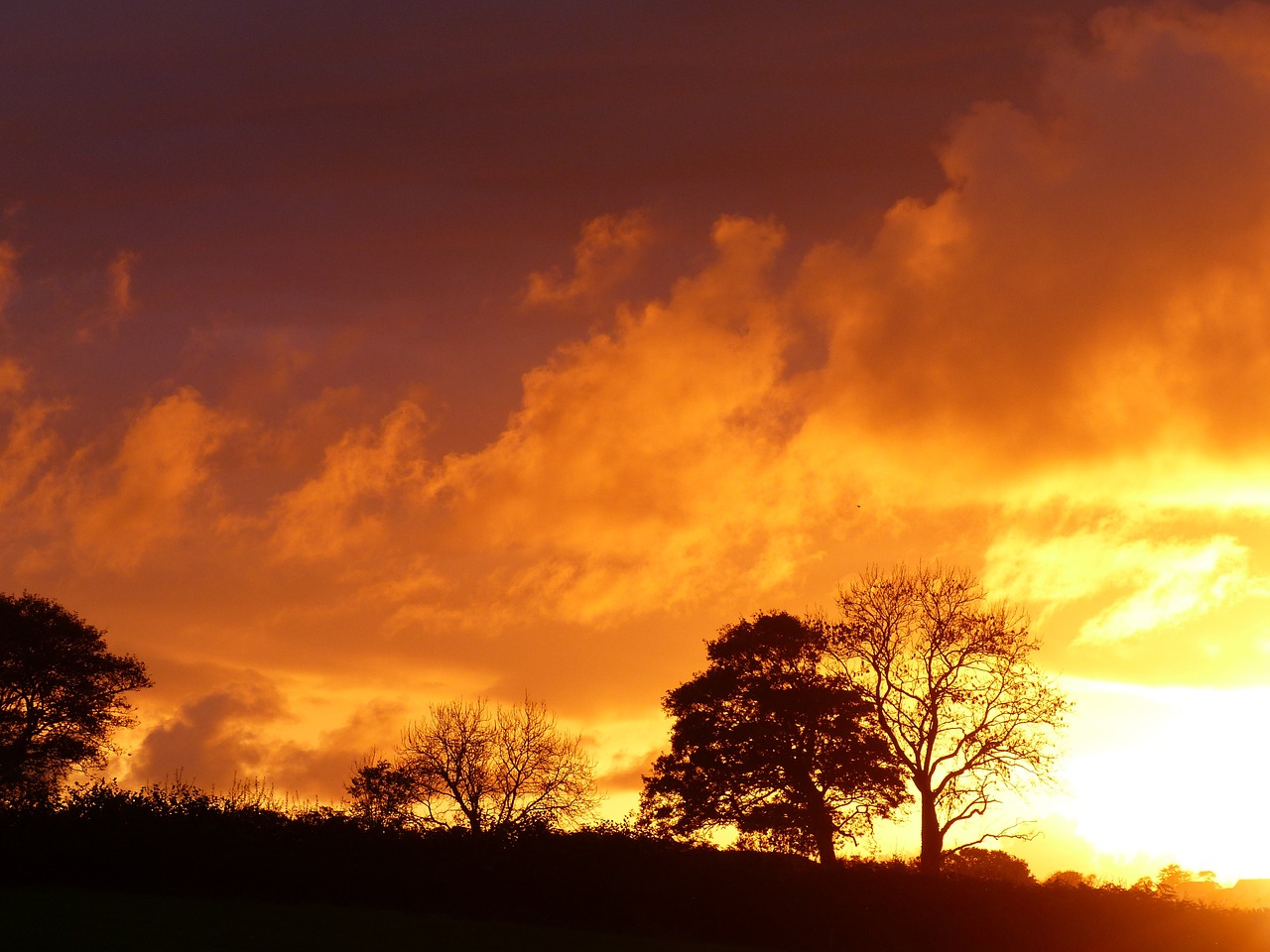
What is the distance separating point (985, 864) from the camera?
62688mm

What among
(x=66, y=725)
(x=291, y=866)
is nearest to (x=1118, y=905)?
(x=291, y=866)

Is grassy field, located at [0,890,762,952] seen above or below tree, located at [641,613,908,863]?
below

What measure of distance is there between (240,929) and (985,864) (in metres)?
47.0

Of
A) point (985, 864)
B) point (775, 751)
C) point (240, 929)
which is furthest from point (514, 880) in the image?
point (985, 864)

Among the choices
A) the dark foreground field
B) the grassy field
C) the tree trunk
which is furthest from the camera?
the tree trunk

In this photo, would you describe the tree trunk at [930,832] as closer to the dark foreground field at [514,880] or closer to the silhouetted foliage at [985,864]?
the silhouetted foliage at [985,864]

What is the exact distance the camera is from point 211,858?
31797 mm

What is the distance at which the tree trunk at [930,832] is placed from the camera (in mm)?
50219

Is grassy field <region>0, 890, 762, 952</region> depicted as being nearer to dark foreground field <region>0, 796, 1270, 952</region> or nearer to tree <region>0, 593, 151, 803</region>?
dark foreground field <region>0, 796, 1270, 952</region>

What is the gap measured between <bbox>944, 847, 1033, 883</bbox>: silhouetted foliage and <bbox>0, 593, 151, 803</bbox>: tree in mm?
41776

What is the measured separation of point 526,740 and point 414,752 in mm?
6023

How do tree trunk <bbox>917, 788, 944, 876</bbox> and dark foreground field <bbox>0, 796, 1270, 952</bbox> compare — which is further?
tree trunk <bbox>917, 788, 944, 876</bbox>

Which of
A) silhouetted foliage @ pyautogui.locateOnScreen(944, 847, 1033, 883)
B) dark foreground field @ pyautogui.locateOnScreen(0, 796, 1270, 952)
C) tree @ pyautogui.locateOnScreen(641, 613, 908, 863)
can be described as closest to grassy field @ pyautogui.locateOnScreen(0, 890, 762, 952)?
dark foreground field @ pyautogui.locateOnScreen(0, 796, 1270, 952)

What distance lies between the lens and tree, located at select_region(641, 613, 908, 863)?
51.3m
